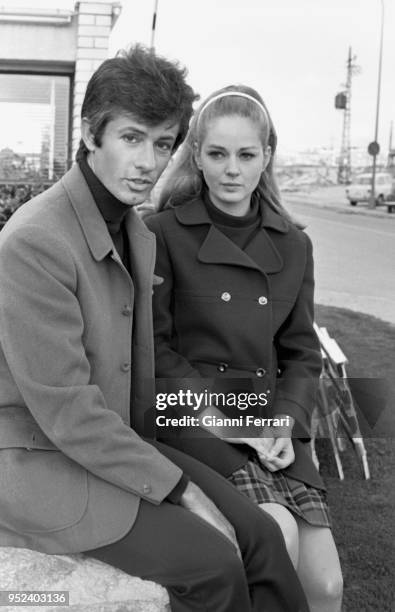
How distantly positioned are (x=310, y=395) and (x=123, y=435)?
91cm

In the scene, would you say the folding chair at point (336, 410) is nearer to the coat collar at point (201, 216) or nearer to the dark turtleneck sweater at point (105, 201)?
the coat collar at point (201, 216)

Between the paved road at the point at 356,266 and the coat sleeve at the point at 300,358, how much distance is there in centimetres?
62

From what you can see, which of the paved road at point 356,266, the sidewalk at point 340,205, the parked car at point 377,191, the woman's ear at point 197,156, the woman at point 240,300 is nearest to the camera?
the woman at point 240,300

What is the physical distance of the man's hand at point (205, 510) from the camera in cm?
222

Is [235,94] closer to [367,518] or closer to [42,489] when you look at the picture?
[42,489]

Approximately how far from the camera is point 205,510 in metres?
2.24

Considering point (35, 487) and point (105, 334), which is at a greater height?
point (105, 334)

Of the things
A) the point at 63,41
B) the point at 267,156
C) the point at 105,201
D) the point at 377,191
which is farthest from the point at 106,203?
the point at 377,191

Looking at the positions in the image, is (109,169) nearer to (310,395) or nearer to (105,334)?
(105,334)

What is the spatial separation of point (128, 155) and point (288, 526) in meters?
1.11

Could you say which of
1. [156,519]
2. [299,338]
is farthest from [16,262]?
[299,338]

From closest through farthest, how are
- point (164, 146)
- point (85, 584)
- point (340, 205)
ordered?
1. point (85, 584)
2. point (164, 146)
3. point (340, 205)

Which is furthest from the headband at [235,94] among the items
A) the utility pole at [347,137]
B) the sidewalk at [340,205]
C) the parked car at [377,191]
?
the utility pole at [347,137]

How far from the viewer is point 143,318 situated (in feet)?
8.16
